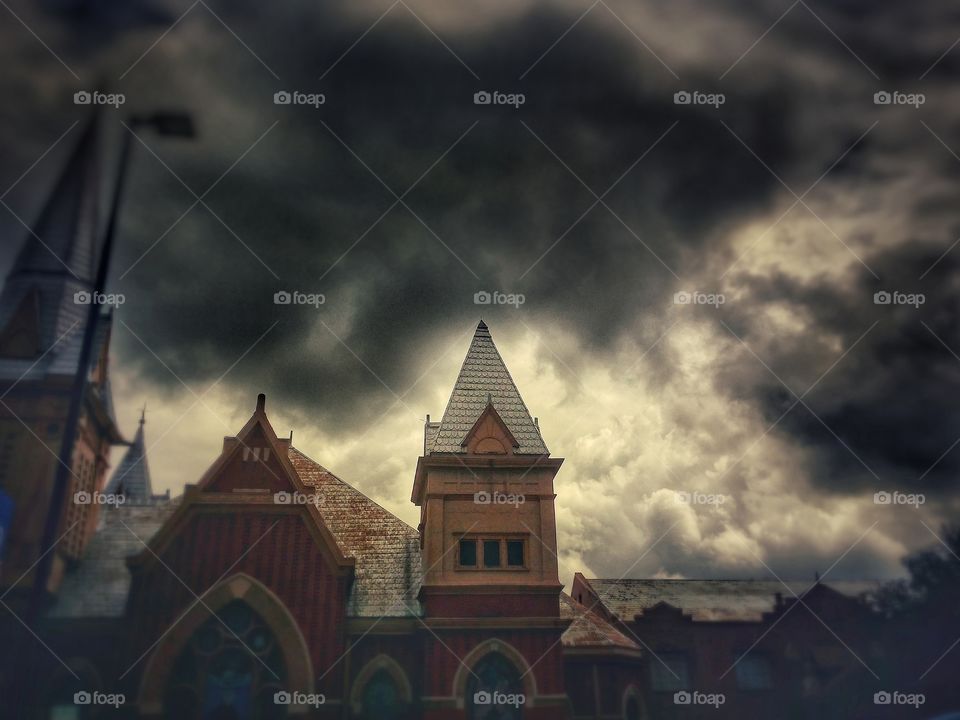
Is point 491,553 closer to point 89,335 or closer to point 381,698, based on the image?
point 381,698

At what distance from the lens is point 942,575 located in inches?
1257

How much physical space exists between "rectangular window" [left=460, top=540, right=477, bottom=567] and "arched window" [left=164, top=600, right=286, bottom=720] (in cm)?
652

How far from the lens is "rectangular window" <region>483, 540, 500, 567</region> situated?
1001 inches

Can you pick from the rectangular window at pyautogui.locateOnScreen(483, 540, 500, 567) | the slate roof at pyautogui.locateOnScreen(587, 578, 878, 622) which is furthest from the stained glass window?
the slate roof at pyautogui.locateOnScreen(587, 578, 878, 622)

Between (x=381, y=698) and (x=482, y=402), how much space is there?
34.9 feet

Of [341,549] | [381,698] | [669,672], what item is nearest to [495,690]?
[381,698]

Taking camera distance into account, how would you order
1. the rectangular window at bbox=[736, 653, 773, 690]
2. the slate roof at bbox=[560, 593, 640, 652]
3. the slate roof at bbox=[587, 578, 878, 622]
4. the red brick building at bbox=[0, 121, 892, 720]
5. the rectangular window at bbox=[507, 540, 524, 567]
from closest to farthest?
the red brick building at bbox=[0, 121, 892, 720] < the slate roof at bbox=[560, 593, 640, 652] < the rectangular window at bbox=[507, 540, 524, 567] < the rectangular window at bbox=[736, 653, 773, 690] < the slate roof at bbox=[587, 578, 878, 622]

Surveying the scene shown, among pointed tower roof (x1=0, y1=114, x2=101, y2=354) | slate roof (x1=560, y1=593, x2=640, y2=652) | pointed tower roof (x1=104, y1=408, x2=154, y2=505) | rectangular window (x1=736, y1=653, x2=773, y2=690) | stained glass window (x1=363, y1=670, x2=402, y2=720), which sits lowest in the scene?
stained glass window (x1=363, y1=670, x2=402, y2=720)

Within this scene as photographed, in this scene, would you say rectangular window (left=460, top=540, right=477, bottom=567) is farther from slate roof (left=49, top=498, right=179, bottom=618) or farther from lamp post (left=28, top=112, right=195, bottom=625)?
lamp post (left=28, top=112, right=195, bottom=625)

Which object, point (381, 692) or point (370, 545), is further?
point (370, 545)

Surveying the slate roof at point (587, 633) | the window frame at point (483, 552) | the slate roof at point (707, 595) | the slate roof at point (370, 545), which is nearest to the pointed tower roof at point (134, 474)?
the slate roof at point (370, 545)

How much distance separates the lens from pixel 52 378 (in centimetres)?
2544

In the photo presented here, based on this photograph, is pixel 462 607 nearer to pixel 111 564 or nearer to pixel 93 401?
pixel 111 564

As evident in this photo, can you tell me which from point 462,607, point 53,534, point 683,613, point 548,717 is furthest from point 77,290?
point 683,613
